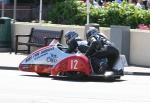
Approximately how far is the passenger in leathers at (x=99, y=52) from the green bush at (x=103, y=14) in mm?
8073

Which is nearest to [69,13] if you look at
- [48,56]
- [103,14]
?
[103,14]

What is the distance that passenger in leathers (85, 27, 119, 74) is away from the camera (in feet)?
58.3

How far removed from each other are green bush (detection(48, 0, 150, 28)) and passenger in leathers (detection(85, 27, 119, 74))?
26.5 feet

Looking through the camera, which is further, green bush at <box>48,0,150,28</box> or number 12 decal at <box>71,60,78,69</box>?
green bush at <box>48,0,150,28</box>

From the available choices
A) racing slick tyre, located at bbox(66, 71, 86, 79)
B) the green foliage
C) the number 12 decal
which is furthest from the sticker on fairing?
the green foliage

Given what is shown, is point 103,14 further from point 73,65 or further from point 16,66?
point 73,65

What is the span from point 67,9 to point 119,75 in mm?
11592

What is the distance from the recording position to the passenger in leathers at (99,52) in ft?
58.3

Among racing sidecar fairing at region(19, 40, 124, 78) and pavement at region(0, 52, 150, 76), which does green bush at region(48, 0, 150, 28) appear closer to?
pavement at region(0, 52, 150, 76)

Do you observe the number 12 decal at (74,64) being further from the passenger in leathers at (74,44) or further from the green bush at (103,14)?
the green bush at (103,14)

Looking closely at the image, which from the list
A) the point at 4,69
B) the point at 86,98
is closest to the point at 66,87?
the point at 86,98

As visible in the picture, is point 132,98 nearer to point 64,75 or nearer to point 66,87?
point 66,87

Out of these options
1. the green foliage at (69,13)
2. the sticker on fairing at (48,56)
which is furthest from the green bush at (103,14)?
the sticker on fairing at (48,56)

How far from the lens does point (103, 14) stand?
27203 millimetres
